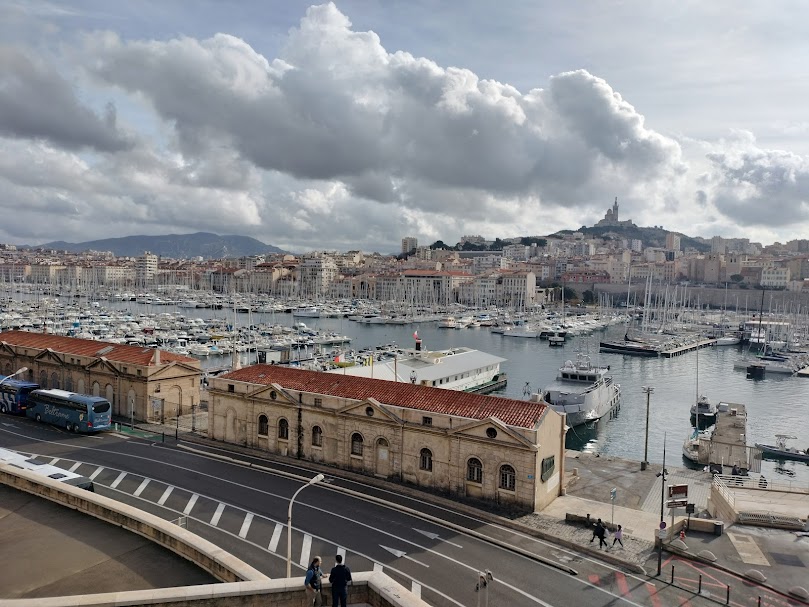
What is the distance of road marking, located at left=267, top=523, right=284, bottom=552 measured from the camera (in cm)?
2025

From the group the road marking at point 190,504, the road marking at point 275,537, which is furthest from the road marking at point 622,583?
the road marking at point 190,504

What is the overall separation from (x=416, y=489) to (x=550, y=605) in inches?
405

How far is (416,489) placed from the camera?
26.5 meters

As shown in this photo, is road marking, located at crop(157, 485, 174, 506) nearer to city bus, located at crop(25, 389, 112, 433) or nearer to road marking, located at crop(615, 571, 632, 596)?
city bus, located at crop(25, 389, 112, 433)

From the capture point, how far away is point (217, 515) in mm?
22891

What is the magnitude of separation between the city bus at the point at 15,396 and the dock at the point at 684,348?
94357 millimetres

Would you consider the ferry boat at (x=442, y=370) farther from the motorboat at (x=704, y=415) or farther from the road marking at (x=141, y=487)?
the road marking at (x=141, y=487)

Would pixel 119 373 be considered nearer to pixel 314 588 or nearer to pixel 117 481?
pixel 117 481

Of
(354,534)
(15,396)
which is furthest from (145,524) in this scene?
(15,396)

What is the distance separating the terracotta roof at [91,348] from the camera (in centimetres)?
4062

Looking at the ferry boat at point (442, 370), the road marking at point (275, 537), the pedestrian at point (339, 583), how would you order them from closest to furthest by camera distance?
the pedestrian at point (339, 583) → the road marking at point (275, 537) → the ferry boat at point (442, 370)

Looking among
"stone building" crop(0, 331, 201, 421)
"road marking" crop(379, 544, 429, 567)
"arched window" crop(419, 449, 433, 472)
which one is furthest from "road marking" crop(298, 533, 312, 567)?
"stone building" crop(0, 331, 201, 421)

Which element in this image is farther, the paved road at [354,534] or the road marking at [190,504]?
the road marking at [190,504]

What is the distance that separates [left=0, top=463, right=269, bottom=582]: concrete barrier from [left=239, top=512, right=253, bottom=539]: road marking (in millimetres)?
5308
